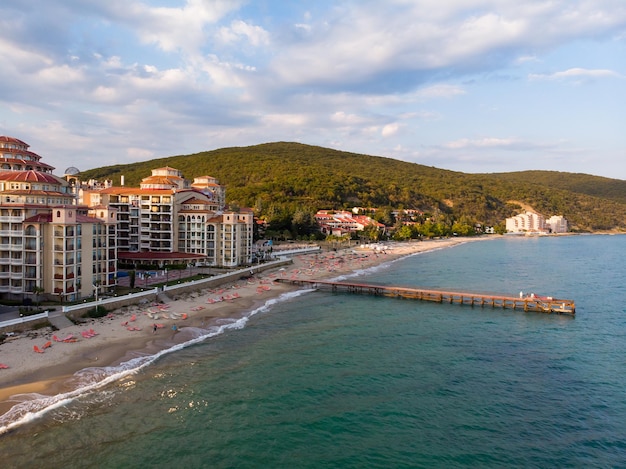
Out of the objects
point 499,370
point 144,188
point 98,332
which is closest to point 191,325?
point 98,332

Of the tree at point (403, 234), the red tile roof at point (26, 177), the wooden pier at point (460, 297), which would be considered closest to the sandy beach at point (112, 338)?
the wooden pier at point (460, 297)

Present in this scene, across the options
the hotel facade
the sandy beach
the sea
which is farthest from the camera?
the hotel facade

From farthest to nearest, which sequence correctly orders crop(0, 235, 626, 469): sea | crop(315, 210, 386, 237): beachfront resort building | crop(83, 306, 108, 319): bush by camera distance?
crop(315, 210, 386, 237): beachfront resort building < crop(83, 306, 108, 319): bush < crop(0, 235, 626, 469): sea

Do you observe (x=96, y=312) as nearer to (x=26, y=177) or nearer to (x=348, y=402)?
(x=26, y=177)

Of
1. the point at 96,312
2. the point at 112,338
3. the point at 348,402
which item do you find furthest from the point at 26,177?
the point at 348,402

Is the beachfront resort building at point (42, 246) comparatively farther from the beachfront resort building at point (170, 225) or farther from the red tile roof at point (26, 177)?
the beachfront resort building at point (170, 225)

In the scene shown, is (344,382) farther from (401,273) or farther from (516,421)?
(401,273)

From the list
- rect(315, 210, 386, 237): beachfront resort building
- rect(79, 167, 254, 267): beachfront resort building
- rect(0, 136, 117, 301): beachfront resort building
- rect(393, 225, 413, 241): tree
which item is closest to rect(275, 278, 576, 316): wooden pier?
rect(79, 167, 254, 267): beachfront resort building

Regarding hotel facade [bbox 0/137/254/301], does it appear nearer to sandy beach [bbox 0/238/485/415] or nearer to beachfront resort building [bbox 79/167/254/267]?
beachfront resort building [bbox 79/167/254/267]
